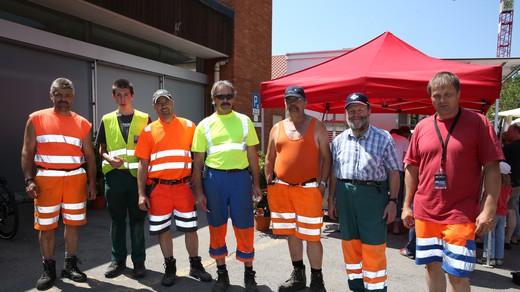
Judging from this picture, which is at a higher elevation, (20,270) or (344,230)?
(344,230)

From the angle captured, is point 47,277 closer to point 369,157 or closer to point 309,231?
point 309,231

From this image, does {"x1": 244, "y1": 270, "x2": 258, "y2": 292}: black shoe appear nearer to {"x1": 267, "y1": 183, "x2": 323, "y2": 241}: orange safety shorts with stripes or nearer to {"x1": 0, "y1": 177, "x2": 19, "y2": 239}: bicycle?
{"x1": 267, "y1": 183, "x2": 323, "y2": 241}: orange safety shorts with stripes

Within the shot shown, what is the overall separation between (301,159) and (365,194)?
2.29 feet

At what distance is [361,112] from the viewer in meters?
3.08

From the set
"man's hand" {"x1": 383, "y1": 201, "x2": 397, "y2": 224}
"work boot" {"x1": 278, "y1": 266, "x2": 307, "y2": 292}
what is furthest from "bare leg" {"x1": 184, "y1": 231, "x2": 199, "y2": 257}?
"man's hand" {"x1": 383, "y1": 201, "x2": 397, "y2": 224}

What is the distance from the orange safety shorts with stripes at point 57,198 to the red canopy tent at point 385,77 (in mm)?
3064

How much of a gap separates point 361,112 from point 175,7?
7.67m

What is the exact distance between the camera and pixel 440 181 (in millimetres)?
2619

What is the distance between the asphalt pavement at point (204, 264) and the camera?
368cm

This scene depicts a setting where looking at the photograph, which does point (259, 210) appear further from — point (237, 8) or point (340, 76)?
point (237, 8)

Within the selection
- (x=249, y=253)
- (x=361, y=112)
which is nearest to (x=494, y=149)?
(x=361, y=112)

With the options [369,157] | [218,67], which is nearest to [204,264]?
[369,157]

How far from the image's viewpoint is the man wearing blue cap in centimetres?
296

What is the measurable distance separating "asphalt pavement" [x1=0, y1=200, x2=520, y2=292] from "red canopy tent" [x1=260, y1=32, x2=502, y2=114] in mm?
2100
